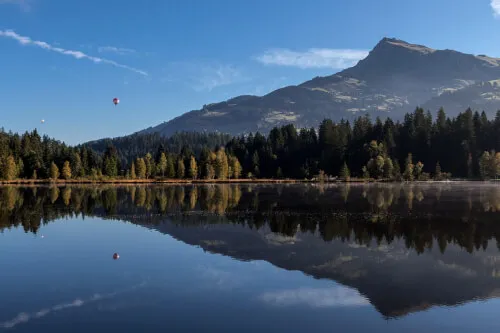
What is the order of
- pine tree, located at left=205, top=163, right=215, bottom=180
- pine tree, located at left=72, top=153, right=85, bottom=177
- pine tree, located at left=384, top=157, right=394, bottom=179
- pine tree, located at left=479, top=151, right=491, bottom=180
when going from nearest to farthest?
pine tree, located at left=479, top=151, right=491, bottom=180 → pine tree, located at left=384, top=157, right=394, bottom=179 → pine tree, located at left=72, top=153, right=85, bottom=177 → pine tree, located at left=205, top=163, right=215, bottom=180

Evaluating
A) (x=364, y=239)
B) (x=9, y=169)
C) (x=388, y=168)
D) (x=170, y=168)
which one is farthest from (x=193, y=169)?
(x=364, y=239)

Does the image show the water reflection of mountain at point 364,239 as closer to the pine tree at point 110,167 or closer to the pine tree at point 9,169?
the pine tree at point 9,169

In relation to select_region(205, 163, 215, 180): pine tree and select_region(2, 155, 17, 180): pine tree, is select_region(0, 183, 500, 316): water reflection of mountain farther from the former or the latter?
select_region(205, 163, 215, 180): pine tree

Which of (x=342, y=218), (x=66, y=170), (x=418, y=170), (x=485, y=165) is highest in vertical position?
(x=66, y=170)

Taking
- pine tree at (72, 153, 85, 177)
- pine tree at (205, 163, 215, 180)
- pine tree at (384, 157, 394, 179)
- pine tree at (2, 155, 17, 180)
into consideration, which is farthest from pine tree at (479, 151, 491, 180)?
pine tree at (2, 155, 17, 180)

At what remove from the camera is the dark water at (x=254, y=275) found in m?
20.9

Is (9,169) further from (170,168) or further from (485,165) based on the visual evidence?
(485,165)

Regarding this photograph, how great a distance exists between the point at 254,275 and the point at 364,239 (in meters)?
15.8

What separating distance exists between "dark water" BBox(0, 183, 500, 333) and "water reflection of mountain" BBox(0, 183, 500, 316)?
129mm

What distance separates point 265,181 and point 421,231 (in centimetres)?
14656

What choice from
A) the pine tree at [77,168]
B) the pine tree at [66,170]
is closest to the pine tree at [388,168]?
the pine tree at [77,168]

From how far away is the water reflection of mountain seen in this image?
26.9 meters

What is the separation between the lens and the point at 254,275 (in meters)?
29.5

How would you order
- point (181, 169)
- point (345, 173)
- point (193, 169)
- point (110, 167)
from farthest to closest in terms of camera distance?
point (193, 169)
point (181, 169)
point (110, 167)
point (345, 173)
